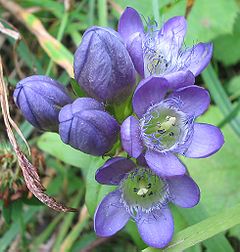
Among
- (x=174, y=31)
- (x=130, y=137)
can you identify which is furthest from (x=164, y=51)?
(x=130, y=137)

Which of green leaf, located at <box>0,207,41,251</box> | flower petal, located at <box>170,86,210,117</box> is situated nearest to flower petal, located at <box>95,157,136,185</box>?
flower petal, located at <box>170,86,210,117</box>

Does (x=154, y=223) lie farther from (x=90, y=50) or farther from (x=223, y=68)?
(x=223, y=68)

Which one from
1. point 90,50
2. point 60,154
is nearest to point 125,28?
point 90,50

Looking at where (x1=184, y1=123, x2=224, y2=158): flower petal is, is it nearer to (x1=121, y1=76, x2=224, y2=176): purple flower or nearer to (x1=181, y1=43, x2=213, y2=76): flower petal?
(x1=121, y1=76, x2=224, y2=176): purple flower

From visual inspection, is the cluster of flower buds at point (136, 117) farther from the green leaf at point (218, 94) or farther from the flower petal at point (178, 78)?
the green leaf at point (218, 94)

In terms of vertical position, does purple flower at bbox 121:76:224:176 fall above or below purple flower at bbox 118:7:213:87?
below

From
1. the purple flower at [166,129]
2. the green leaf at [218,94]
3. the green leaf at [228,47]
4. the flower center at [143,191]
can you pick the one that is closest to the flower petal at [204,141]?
the purple flower at [166,129]

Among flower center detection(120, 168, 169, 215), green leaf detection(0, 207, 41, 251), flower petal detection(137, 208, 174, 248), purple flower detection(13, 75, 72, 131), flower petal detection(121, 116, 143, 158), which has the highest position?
purple flower detection(13, 75, 72, 131)

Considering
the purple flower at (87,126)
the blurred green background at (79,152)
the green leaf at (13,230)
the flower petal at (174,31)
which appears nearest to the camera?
the purple flower at (87,126)
